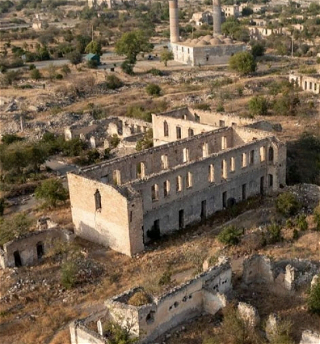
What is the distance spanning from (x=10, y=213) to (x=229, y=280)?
15.3 m

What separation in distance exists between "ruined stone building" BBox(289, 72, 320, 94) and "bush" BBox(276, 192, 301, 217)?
2877 cm

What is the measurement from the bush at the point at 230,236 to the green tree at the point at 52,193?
9.72m

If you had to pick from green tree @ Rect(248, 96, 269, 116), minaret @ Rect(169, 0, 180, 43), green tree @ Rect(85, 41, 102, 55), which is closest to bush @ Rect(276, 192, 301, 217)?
green tree @ Rect(248, 96, 269, 116)

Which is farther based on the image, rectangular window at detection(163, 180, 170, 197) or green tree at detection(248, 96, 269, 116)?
green tree at detection(248, 96, 269, 116)

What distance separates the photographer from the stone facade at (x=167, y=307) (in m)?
17.2

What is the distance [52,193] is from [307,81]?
1379 inches

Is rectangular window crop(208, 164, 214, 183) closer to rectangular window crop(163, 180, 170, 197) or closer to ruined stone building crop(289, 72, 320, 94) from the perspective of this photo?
rectangular window crop(163, 180, 170, 197)

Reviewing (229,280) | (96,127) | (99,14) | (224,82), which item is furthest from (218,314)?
(99,14)

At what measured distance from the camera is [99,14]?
137 meters

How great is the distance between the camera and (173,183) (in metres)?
26.3

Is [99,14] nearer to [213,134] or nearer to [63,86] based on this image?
[63,86]

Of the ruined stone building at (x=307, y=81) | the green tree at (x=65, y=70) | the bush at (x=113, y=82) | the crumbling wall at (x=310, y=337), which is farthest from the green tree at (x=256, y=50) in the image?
the crumbling wall at (x=310, y=337)

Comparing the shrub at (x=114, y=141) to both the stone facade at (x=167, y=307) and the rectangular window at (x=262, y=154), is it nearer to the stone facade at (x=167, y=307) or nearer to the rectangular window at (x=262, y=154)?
the rectangular window at (x=262, y=154)

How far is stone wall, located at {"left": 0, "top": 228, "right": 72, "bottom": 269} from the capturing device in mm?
23422
